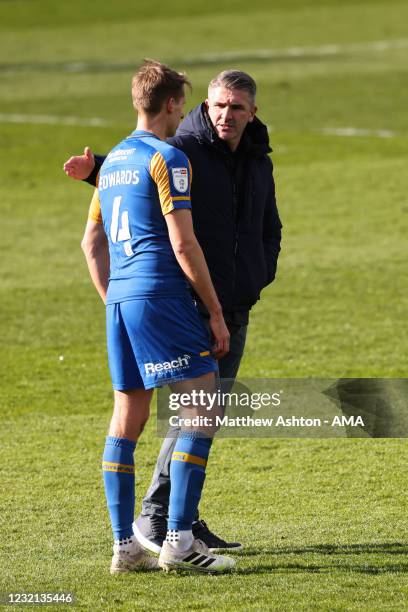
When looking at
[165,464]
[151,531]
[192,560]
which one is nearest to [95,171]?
[165,464]

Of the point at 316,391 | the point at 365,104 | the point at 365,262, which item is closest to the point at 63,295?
the point at 365,262

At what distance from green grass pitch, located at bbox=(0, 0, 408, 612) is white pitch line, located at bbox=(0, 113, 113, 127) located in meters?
0.09

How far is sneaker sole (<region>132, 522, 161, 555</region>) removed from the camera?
5953mm

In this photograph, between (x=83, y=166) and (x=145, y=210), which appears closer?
(x=145, y=210)

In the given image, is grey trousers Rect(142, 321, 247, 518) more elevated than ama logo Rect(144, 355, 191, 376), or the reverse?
ama logo Rect(144, 355, 191, 376)

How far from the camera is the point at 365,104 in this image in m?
24.0

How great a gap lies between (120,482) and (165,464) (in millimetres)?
543

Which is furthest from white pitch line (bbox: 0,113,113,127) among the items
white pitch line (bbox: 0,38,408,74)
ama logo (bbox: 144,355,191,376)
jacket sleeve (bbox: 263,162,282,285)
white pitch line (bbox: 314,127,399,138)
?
ama logo (bbox: 144,355,191,376)

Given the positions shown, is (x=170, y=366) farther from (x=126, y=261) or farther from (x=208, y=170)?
(x=208, y=170)

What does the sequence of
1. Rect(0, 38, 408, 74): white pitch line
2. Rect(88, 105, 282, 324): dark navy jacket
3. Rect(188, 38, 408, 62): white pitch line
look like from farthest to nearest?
Rect(188, 38, 408, 62): white pitch line
Rect(0, 38, 408, 74): white pitch line
Rect(88, 105, 282, 324): dark navy jacket

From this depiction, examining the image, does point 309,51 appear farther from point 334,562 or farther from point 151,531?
point 334,562

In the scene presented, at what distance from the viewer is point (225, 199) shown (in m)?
5.88

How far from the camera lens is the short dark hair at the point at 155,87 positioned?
5.42m

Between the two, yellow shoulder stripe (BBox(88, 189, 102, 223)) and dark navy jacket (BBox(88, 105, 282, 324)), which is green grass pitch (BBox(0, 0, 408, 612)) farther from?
yellow shoulder stripe (BBox(88, 189, 102, 223))
